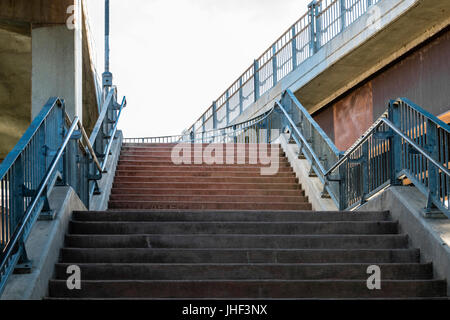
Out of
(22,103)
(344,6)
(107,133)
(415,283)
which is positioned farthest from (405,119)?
(22,103)

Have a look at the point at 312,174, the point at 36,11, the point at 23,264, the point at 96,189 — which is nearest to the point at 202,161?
the point at 312,174

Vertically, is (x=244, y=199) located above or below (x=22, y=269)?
above

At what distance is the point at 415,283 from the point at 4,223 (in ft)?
10.9

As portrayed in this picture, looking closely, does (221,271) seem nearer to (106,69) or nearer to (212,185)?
(212,185)

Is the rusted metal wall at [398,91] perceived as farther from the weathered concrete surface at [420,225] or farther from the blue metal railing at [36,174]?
the blue metal railing at [36,174]

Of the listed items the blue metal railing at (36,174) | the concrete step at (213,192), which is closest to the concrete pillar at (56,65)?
the concrete step at (213,192)

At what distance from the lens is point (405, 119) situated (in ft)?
26.2

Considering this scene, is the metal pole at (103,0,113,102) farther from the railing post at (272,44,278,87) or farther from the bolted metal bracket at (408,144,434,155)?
the bolted metal bracket at (408,144,434,155)

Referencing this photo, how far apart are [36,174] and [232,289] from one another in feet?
7.06

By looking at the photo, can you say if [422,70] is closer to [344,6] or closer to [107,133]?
[344,6]

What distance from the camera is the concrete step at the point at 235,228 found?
727cm

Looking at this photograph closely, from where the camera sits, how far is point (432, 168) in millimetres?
7000

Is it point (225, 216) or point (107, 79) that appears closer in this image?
point (225, 216)
